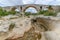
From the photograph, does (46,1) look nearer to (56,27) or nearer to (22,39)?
(56,27)

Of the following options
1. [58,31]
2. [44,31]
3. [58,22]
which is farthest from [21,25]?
[58,22]

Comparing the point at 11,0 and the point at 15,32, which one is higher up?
the point at 11,0

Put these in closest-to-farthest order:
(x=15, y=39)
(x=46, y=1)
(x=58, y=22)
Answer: (x=15, y=39) < (x=58, y=22) < (x=46, y=1)

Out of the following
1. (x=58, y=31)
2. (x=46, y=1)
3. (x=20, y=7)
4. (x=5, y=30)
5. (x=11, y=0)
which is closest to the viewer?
(x=5, y=30)

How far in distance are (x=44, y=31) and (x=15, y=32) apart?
4.11 feet

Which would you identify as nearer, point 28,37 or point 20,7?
point 28,37

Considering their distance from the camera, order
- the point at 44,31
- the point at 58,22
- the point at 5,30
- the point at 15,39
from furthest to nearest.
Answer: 1. the point at 58,22
2. the point at 44,31
3. the point at 5,30
4. the point at 15,39

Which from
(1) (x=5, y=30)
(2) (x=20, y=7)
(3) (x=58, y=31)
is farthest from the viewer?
(2) (x=20, y=7)

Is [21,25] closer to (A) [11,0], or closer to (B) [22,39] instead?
(B) [22,39]

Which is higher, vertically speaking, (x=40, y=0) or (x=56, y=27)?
(x=40, y=0)

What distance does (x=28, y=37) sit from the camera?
3.60m

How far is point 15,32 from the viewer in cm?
349

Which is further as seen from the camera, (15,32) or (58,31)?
(58,31)

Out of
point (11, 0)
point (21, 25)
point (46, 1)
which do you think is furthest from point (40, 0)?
point (21, 25)
